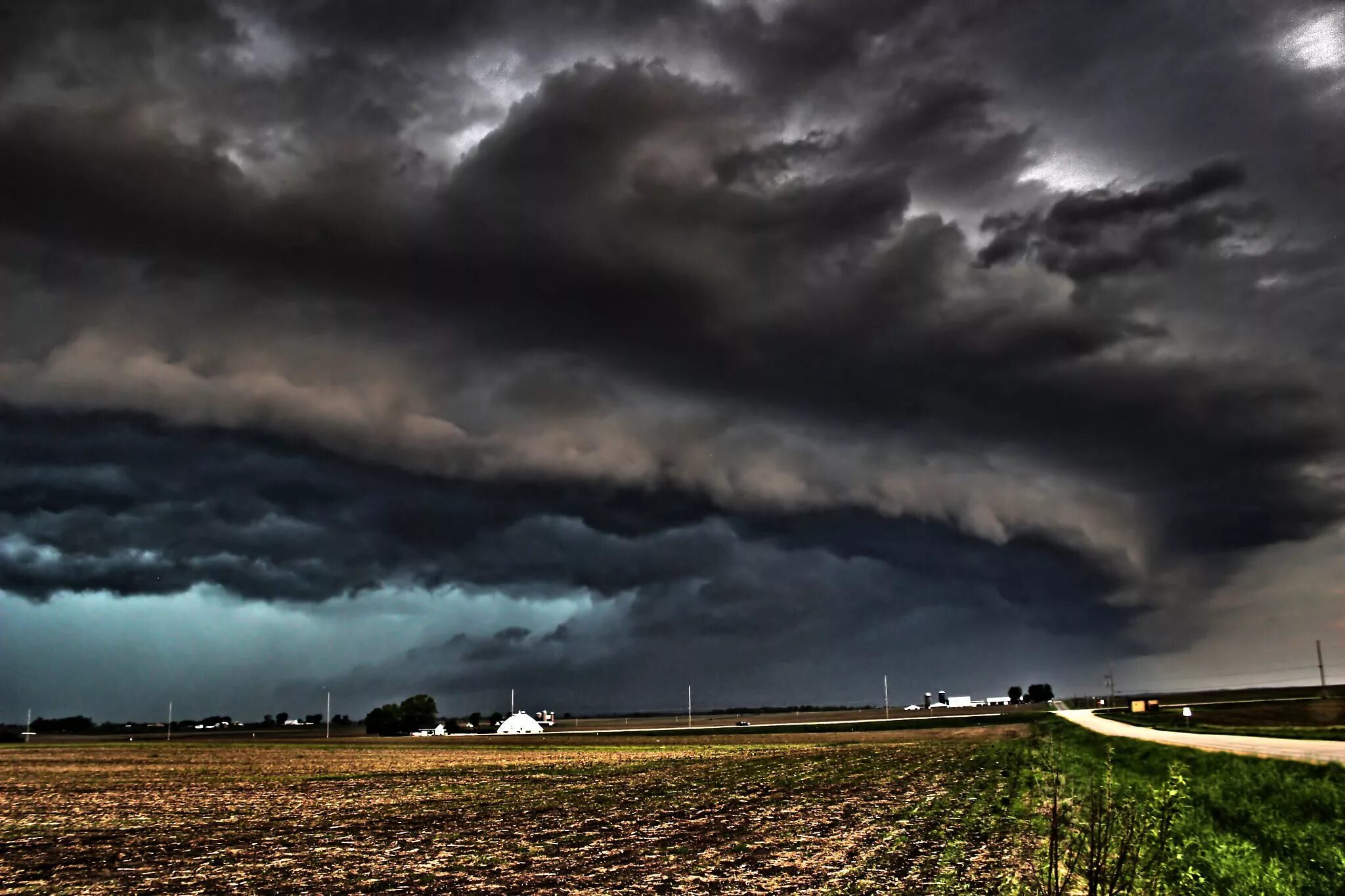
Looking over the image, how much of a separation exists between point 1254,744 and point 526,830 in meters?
55.1

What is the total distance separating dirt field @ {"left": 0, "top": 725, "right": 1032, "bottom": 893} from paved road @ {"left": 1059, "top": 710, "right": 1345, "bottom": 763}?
14011 millimetres

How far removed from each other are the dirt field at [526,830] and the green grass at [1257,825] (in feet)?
13.5

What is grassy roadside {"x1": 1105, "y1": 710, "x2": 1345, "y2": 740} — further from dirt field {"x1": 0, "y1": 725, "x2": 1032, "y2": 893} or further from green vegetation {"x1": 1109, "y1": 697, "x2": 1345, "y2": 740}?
dirt field {"x1": 0, "y1": 725, "x2": 1032, "y2": 893}

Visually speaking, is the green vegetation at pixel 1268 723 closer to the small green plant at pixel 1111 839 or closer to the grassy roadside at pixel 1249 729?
the grassy roadside at pixel 1249 729

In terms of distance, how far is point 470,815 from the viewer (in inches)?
1396

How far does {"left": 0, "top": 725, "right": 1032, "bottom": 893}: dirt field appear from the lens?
20875mm

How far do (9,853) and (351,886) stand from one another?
13.4m

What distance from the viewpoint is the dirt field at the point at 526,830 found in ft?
68.5

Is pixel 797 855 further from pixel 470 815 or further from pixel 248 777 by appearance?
pixel 248 777

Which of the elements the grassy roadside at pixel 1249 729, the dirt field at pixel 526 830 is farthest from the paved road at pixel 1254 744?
the dirt field at pixel 526 830

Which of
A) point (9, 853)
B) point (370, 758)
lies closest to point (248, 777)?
point (370, 758)

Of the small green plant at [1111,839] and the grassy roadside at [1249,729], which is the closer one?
the small green plant at [1111,839]

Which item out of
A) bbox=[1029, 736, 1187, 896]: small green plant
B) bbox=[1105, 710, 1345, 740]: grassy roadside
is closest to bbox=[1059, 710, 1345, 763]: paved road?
bbox=[1105, 710, 1345, 740]: grassy roadside

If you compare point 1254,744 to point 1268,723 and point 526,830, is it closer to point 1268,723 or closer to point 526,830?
point 526,830
